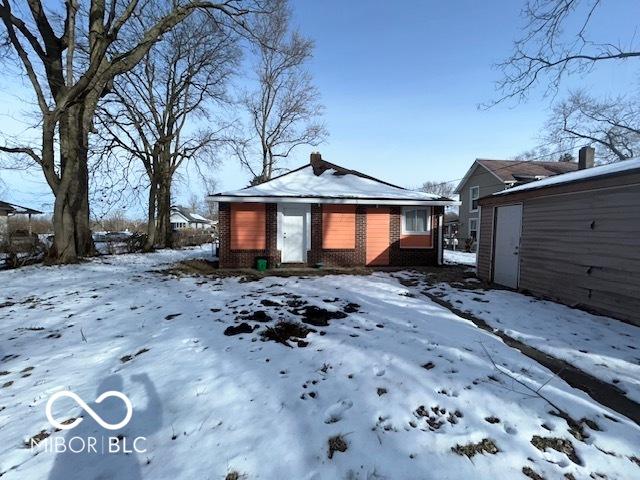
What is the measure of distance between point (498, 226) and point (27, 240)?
17.5 meters

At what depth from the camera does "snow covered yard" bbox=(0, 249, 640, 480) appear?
7.36 feet

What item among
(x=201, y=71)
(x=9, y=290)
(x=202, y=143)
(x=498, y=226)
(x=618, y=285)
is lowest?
(x=9, y=290)

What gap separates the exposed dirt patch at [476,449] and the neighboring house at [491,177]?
22.8m

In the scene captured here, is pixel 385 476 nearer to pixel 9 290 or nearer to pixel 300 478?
pixel 300 478

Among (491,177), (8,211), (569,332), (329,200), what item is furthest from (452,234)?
(8,211)

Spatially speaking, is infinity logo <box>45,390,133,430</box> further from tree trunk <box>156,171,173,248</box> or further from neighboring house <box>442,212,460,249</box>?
neighboring house <box>442,212,460,249</box>

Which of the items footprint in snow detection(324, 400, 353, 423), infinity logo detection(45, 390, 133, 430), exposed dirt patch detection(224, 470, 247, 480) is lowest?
infinity logo detection(45, 390, 133, 430)

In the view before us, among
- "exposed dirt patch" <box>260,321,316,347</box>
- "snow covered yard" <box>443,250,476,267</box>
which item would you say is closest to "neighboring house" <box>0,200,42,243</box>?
"exposed dirt patch" <box>260,321,316,347</box>

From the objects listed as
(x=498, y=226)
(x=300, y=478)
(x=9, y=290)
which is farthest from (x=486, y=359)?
(x=9, y=290)

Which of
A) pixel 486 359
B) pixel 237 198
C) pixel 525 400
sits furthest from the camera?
pixel 237 198

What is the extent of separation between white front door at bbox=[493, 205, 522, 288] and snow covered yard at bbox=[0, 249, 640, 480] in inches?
→ 163

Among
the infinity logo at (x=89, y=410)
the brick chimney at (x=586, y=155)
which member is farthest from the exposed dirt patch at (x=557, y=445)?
the brick chimney at (x=586, y=155)

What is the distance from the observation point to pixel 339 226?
11805 millimetres

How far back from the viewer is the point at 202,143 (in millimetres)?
22594
